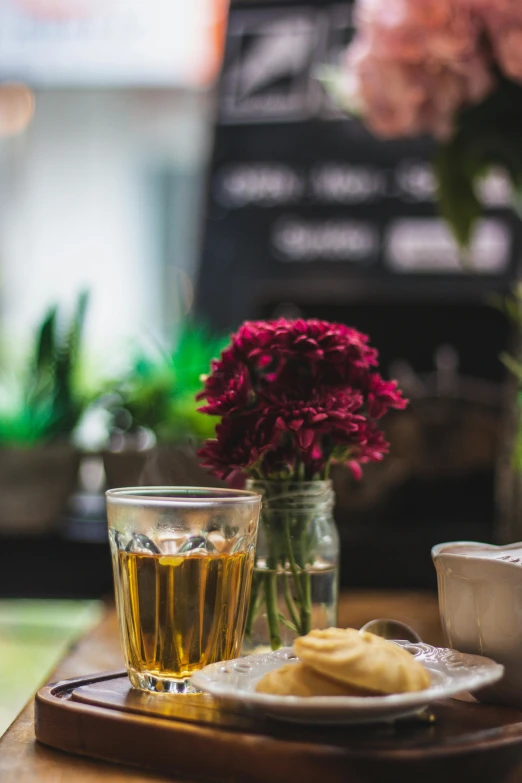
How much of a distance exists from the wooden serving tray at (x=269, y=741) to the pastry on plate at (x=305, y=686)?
0.7 inches

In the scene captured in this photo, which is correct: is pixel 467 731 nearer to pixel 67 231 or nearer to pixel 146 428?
pixel 146 428

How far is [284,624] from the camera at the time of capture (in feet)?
2.45

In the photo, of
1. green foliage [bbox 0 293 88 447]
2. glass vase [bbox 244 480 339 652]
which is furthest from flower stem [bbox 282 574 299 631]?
green foliage [bbox 0 293 88 447]

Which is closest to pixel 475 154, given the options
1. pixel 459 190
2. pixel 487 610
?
pixel 459 190

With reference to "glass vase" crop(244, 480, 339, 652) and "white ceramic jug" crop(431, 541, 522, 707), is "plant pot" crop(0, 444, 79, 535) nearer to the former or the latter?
"glass vase" crop(244, 480, 339, 652)

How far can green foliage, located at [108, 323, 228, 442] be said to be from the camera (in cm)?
126

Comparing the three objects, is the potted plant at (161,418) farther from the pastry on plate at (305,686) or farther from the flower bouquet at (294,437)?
the pastry on plate at (305,686)

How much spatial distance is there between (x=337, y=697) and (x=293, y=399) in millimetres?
234

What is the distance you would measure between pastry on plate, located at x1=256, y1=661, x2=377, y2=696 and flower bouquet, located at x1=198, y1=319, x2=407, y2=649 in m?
0.17

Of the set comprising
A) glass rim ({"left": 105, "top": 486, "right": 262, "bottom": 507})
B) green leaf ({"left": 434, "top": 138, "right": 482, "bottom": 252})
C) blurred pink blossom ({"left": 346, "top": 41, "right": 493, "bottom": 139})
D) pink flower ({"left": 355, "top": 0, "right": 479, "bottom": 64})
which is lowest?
glass rim ({"left": 105, "top": 486, "right": 262, "bottom": 507})

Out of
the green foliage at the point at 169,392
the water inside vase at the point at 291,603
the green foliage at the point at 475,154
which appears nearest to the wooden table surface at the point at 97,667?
the water inside vase at the point at 291,603

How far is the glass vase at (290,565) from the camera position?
743 mm

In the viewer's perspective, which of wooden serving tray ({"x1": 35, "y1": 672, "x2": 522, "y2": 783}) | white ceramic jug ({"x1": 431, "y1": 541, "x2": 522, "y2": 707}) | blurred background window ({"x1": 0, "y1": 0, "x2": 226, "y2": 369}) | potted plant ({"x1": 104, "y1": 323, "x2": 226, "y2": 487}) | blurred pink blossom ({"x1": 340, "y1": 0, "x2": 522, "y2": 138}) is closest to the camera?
wooden serving tray ({"x1": 35, "y1": 672, "x2": 522, "y2": 783})

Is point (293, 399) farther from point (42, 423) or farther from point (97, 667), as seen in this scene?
point (42, 423)
